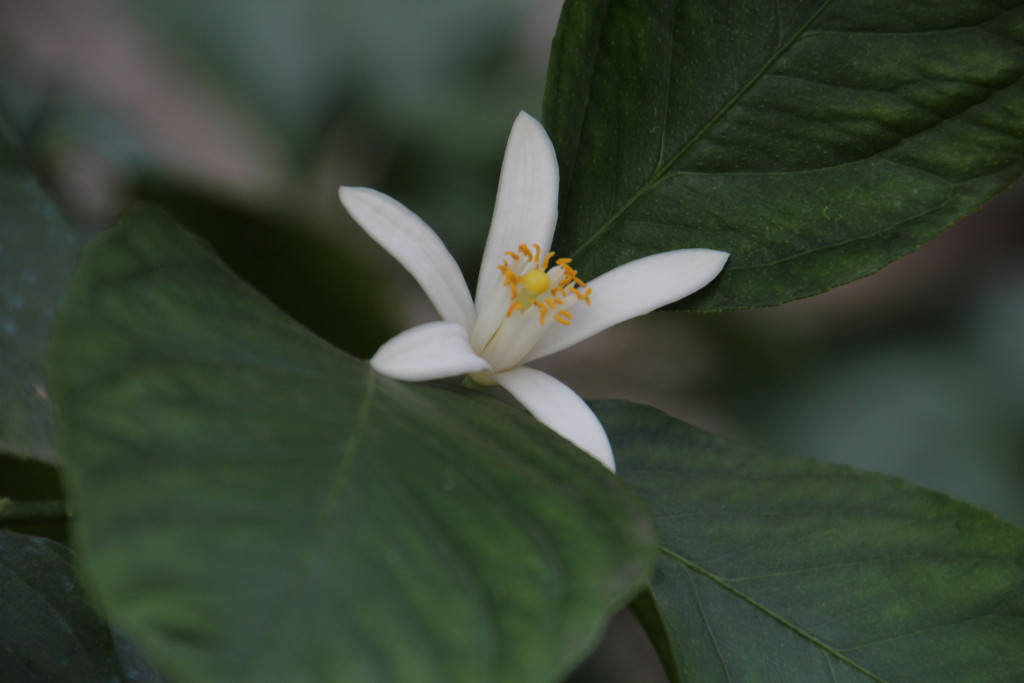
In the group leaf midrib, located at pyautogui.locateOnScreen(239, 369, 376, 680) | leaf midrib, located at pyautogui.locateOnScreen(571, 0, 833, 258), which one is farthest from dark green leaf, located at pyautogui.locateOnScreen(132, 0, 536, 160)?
leaf midrib, located at pyautogui.locateOnScreen(239, 369, 376, 680)

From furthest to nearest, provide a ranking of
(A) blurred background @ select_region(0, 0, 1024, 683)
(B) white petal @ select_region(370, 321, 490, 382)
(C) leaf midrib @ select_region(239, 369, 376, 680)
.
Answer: (A) blurred background @ select_region(0, 0, 1024, 683) < (B) white petal @ select_region(370, 321, 490, 382) < (C) leaf midrib @ select_region(239, 369, 376, 680)

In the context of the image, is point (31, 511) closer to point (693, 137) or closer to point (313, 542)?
point (313, 542)

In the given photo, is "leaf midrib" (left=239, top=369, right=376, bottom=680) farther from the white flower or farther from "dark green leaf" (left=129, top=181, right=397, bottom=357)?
"dark green leaf" (left=129, top=181, right=397, bottom=357)

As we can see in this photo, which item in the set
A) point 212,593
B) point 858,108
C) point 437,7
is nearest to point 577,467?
point 212,593

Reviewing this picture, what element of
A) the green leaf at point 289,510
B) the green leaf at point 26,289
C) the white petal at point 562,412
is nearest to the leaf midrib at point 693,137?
the white petal at point 562,412

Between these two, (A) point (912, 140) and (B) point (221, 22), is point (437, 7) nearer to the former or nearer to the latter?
(B) point (221, 22)

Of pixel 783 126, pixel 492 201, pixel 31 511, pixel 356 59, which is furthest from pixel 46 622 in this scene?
pixel 356 59

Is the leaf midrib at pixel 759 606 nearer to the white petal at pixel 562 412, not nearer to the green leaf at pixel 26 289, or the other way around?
the white petal at pixel 562 412
